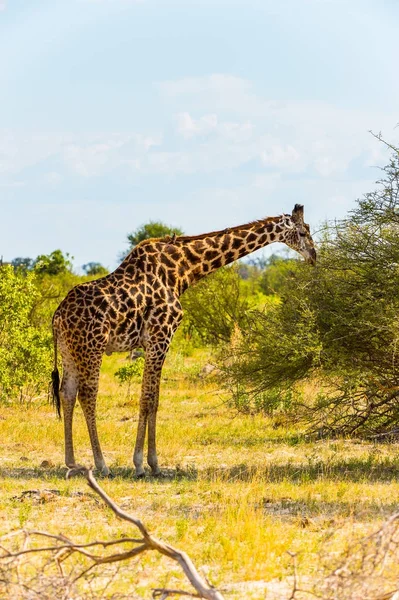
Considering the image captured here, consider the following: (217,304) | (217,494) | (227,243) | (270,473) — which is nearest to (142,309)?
(227,243)

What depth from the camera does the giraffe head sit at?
37.8 feet

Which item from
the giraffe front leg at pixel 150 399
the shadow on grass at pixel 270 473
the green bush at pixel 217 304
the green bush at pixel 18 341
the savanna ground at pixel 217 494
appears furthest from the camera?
the green bush at pixel 217 304

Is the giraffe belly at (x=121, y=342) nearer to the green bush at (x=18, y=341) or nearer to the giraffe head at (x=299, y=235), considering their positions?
the giraffe head at (x=299, y=235)

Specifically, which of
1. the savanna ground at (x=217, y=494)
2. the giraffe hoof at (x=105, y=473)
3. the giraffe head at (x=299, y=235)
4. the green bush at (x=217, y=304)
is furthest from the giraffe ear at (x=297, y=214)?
the green bush at (x=217, y=304)

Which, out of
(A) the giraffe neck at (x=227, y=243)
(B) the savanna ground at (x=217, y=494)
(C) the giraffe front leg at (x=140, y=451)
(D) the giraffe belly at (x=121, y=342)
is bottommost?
(B) the savanna ground at (x=217, y=494)

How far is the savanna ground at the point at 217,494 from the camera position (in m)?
6.61

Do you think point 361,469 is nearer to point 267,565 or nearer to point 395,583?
point 267,565

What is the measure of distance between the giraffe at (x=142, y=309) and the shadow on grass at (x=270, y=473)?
272mm

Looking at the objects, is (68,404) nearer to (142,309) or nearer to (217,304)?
(142,309)

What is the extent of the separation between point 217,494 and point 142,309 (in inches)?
108

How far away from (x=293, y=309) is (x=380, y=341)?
48.2 inches

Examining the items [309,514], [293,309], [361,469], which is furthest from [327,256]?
[309,514]

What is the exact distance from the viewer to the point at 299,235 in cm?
1159

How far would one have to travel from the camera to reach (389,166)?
36.3ft
